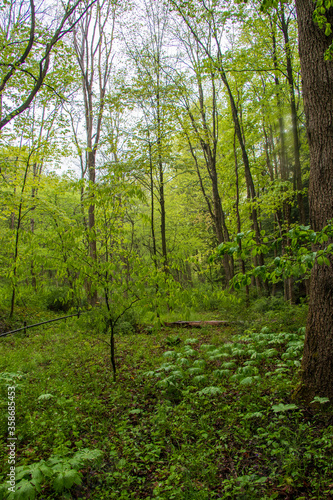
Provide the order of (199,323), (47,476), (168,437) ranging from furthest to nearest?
(199,323)
(168,437)
(47,476)

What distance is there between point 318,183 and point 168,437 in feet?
11.1

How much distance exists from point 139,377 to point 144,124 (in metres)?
9.15

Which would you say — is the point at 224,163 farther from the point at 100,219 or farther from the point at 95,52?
the point at 100,219

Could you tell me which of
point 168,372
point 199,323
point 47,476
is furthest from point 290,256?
point 199,323

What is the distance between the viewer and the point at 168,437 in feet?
10.1

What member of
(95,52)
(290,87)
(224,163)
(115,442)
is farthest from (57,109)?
(115,442)

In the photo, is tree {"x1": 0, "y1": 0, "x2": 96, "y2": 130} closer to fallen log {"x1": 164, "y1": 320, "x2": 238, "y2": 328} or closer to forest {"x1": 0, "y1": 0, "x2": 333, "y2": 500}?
forest {"x1": 0, "y1": 0, "x2": 333, "y2": 500}

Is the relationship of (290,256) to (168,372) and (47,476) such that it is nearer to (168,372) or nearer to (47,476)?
(47,476)

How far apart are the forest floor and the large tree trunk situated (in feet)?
1.26

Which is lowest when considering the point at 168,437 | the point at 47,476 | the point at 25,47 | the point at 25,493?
the point at 168,437

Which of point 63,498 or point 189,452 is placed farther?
point 189,452

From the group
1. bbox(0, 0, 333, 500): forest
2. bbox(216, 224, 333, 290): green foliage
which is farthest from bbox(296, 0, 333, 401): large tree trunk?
bbox(216, 224, 333, 290): green foliage

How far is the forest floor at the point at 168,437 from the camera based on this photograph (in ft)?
7.57

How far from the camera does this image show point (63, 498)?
229 centimetres
